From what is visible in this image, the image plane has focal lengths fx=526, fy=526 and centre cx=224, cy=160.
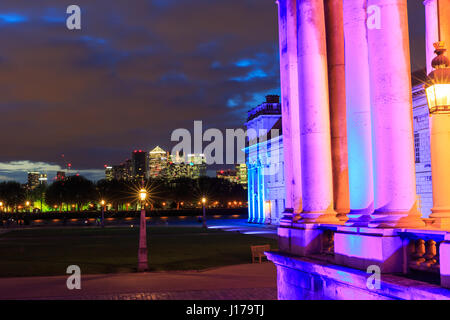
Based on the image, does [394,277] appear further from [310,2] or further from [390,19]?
[310,2]

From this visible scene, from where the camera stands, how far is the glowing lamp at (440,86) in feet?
32.7

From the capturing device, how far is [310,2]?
16500 millimetres

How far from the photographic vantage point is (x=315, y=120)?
623 inches

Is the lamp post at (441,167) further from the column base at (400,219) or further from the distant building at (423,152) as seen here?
the distant building at (423,152)

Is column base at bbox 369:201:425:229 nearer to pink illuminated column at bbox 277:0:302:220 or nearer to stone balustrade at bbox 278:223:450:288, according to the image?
stone balustrade at bbox 278:223:450:288

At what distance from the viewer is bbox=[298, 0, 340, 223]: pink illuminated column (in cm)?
1573

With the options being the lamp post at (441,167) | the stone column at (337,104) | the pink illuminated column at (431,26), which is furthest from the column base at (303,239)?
the pink illuminated column at (431,26)

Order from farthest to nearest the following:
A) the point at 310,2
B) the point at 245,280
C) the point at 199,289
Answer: the point at 245,280, the point at 199,289, the point at 310,2

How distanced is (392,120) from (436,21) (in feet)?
17.1

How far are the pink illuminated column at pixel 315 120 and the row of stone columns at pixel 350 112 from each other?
0.03 metres
